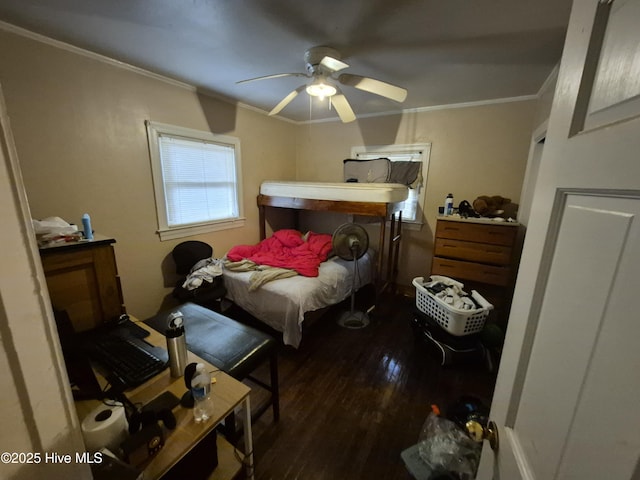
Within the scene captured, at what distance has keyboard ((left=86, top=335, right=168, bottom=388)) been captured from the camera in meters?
1.00

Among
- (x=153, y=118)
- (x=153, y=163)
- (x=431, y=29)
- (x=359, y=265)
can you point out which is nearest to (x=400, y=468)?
(x=359, y=265)

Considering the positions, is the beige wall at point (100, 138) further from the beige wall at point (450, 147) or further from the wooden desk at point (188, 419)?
the beige wall at point (450, 147)

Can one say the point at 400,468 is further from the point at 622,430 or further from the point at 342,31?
the point at 342,31

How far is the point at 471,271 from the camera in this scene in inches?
101

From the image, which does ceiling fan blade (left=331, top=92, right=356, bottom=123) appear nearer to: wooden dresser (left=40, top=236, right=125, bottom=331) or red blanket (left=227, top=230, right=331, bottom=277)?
red blanket (left=227, top=230, right=331, bottom=277)

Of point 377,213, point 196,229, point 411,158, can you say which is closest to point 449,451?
point 377,213

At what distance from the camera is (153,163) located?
2.39 m

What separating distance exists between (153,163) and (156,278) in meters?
1.14

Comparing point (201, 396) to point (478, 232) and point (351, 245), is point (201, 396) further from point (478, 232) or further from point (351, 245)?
point (478, 232)

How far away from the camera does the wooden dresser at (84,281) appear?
117 cm

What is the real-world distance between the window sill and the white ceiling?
1.47 meters

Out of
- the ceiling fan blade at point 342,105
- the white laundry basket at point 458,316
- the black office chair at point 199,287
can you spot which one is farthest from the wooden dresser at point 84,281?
the white laundry basket at point 458,316

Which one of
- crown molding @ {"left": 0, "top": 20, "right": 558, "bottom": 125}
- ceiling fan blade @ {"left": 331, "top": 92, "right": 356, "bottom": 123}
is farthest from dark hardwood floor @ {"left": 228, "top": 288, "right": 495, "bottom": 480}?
crown molding @ {"left": 0, "top": 20, "right": 558, "bottom": 125}

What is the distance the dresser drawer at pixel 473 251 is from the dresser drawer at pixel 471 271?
0.17 ft
